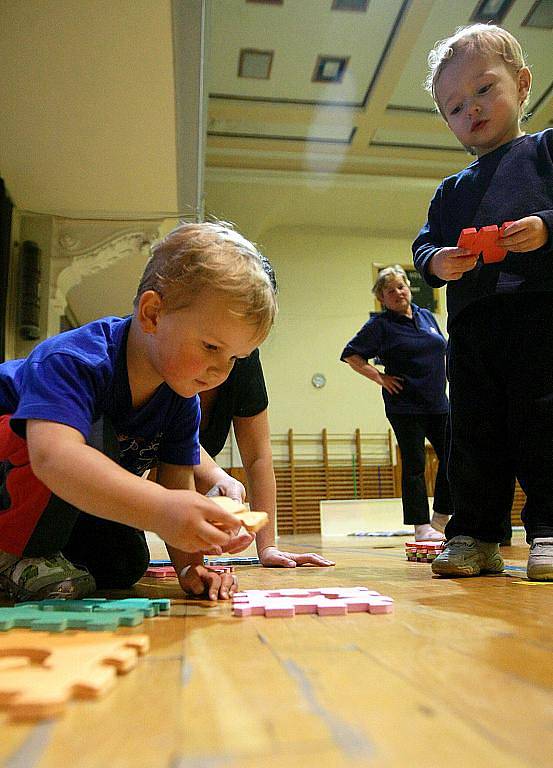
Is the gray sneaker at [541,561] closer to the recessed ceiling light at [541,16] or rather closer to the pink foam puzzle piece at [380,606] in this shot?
the pink foam puzzle piece at [380,606]

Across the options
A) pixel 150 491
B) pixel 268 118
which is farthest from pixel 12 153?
pixel 150 491

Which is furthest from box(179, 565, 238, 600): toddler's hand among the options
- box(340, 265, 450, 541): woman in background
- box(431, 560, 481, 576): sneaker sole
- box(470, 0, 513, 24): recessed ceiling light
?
box(470, 0, 513, 24): recessed ceiling light

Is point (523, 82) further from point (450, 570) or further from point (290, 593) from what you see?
point (290, 593)

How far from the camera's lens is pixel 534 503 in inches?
53.4

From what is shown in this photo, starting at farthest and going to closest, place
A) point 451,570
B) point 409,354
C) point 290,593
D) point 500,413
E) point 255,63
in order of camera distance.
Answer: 1. point 255,63
2. point 409,354
3. point 500,413
4. point 451,570
5. point 290,593

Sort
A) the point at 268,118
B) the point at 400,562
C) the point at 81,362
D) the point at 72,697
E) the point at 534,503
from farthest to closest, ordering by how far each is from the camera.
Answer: the point at 268,118, the point at 400,562, the point at 534,503, the point at 81,362, the point at 72,697

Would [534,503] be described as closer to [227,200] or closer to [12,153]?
[12,153]

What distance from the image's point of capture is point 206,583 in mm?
1090

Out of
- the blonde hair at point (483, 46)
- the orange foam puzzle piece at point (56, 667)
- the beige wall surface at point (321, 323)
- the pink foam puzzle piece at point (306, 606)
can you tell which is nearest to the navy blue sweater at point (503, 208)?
the blonde hair at point (483, 46)

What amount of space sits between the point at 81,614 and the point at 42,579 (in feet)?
1.00

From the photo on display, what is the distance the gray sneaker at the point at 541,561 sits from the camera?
1246 millimetres

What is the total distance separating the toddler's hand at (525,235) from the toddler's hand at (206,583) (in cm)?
82

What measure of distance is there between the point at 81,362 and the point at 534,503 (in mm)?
942

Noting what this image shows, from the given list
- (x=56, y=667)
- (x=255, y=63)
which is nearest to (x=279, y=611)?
(x=56, y=667)
